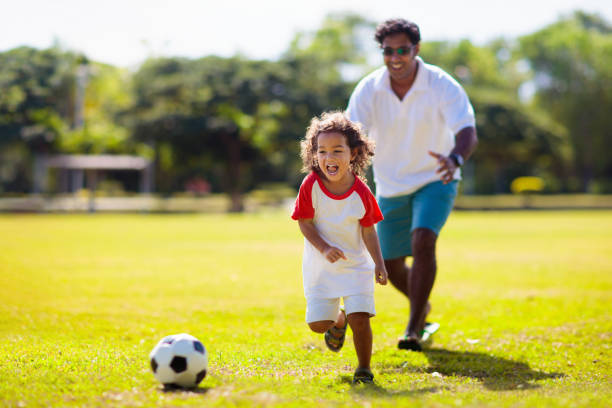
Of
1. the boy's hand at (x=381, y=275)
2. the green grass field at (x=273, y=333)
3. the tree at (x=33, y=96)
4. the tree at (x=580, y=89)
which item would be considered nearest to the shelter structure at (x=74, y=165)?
the tree at (x=33, y=96)

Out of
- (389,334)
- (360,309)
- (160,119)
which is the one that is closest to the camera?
(360,309)

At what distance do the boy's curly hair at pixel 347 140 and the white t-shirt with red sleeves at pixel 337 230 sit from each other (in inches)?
9.2

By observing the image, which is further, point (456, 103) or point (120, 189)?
point (120, 189)

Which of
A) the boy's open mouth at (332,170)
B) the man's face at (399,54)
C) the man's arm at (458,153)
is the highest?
the man's face at (399,54)

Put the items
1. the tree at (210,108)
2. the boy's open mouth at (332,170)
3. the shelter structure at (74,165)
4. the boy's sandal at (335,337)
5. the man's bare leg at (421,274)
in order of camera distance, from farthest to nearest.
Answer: the tree at (210,108) → the shelter structure at (74,165) → the man's bare leg at (421,274) → the boy's sandal at (335,337) → the boy's open mouth at (332,170)

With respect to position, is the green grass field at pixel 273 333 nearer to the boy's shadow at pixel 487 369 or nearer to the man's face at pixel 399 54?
the boy's shadow at pixel 487 369

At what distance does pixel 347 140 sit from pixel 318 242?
75 cm

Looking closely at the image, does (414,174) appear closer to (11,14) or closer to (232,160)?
(11,14)

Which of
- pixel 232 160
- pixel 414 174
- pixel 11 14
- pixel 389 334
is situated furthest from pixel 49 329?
pixel 232 160

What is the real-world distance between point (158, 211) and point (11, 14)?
30441 millimetres

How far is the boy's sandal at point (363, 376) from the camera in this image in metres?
4.43

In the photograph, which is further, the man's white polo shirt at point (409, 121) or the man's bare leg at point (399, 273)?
the man's bare leg at point (399, 273)

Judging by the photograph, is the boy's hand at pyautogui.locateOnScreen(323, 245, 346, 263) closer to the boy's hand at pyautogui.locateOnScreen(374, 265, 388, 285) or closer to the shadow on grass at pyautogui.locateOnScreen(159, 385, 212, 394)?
the boy's hand at pyautogui.locateOnScreen(374, 265, 388, 285)

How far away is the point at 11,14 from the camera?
10.2 meters
